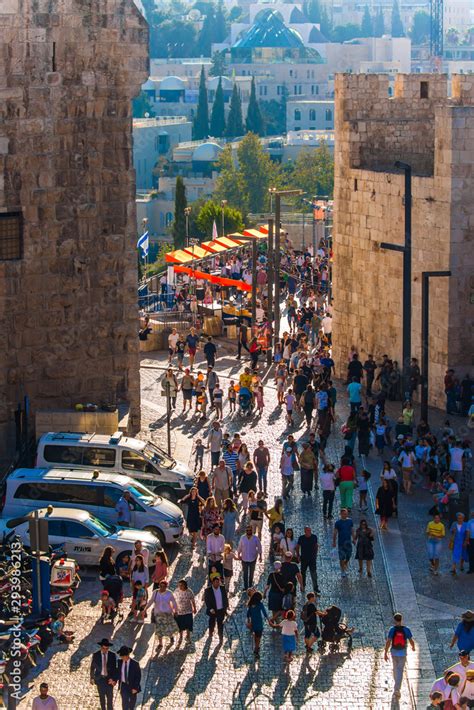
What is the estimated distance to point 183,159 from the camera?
509 feet

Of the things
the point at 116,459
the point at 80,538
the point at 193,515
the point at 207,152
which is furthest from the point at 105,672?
the point at 207,152

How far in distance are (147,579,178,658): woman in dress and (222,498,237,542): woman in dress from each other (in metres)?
3.77

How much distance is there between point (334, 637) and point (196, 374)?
1878cm

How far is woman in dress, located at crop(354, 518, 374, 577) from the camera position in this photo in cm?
2730

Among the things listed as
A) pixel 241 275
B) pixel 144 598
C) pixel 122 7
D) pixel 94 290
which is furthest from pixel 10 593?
pixel 241 275

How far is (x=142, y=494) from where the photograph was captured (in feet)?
95.8

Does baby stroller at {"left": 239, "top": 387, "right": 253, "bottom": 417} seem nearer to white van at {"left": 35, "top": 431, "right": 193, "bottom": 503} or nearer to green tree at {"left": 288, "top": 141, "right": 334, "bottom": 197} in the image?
white van at {"left": 35, "top": 431, "right": 193, "bottom": 503}

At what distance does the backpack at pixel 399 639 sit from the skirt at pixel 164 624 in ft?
10.9

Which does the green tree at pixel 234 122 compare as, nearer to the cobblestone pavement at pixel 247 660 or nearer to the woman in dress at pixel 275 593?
the cobblestone pavement at pixel 247 660

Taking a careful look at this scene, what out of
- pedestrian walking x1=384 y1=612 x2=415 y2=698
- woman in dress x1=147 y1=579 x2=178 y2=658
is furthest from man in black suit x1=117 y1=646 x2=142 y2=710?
pedestrian walking x1=384 y1=612 x2=415 y2=698

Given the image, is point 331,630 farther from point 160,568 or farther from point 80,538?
point 80,538

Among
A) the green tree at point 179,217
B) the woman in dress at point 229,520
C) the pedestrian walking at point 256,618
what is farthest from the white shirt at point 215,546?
the green tree at point 179,217

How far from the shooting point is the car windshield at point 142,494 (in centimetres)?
2895

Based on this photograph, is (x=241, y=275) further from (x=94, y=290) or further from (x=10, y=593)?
(x=10, y=593)
